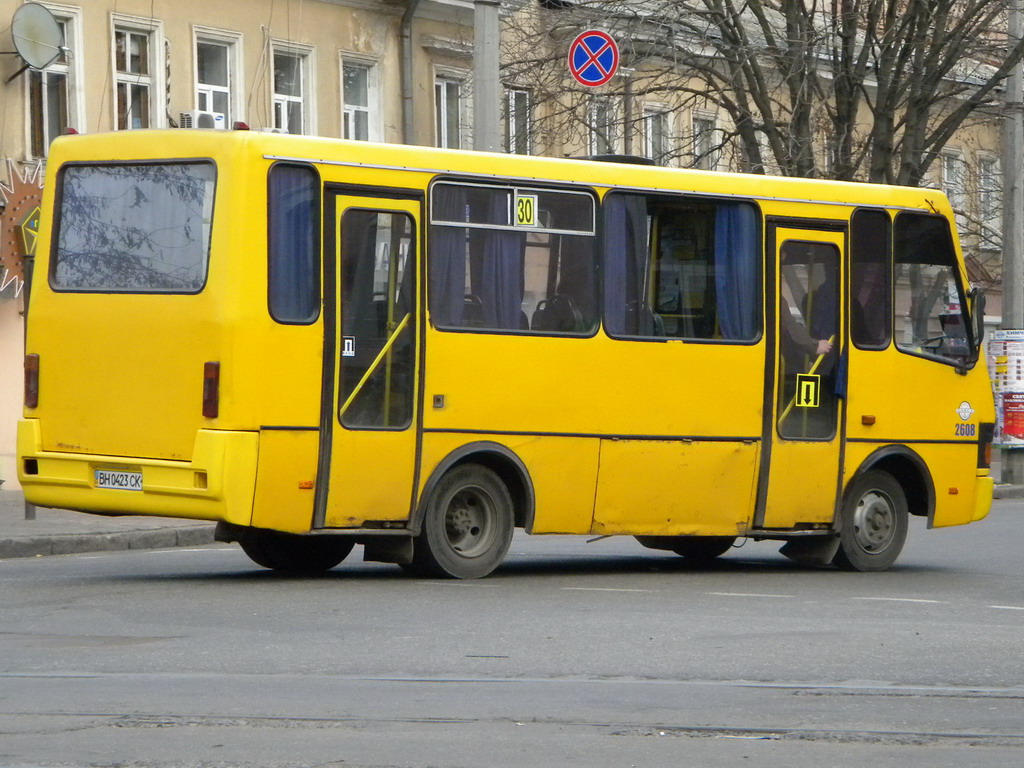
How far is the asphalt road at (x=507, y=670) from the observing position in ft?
23.3

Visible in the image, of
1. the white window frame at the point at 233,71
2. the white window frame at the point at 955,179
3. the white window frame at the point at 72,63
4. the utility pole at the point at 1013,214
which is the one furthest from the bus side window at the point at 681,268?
the white window frame at the point at 955,179

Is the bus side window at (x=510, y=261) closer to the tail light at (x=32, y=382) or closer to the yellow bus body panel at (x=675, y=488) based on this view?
the yellow bus body panel at (x=675, y=488)

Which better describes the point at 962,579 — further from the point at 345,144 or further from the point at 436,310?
the point at 345,144

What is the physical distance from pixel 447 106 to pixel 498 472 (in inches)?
813

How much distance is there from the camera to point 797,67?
28656 millimetres

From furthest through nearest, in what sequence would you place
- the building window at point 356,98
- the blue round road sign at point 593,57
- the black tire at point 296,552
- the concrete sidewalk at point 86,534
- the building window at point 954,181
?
1. the building window at point 954,181
2. the building window at point 356,98
3. the blue round road sign at point 593,57
4. the concrete sidewalk at point 86,534
5. the black tire at point 296,552

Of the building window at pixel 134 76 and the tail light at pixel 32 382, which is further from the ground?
the building window at pixel 134 76

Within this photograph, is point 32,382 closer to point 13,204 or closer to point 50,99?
point 13,204

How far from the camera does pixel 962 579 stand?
14891 mm

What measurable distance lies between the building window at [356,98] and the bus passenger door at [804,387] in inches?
689

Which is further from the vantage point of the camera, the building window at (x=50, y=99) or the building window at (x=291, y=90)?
the building window at (x=291, y=90)

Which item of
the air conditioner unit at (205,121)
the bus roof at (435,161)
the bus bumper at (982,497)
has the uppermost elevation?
the air conditioner unit at (205,121)

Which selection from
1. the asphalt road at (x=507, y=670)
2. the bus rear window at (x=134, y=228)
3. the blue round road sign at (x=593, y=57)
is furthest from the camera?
the blue round road sign at (x=593, y=57)

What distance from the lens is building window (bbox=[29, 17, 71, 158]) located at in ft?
87.1
